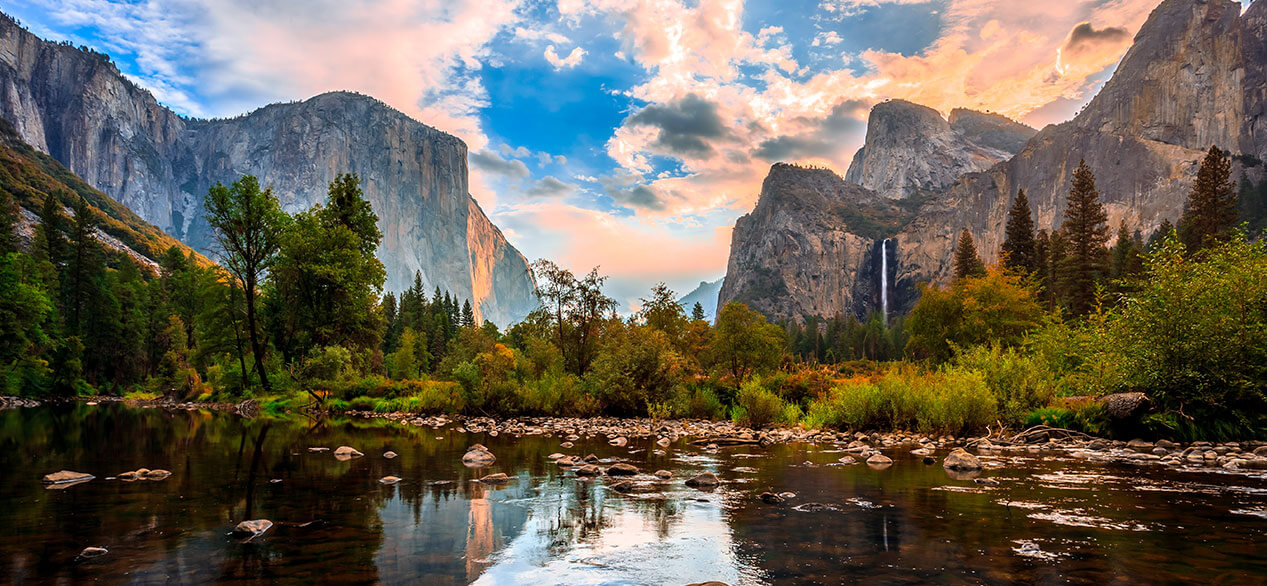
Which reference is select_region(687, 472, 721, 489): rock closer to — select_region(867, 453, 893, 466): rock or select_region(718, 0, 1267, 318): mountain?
select_region(867, 453, 893, 466): rock

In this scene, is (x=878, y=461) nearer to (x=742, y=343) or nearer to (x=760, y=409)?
(x=760, y=409)

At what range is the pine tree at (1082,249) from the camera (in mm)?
53625

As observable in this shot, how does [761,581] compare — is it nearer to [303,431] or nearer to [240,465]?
[240,465]

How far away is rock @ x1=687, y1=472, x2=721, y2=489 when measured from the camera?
392 inches

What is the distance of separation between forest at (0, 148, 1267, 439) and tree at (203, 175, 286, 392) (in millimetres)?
131

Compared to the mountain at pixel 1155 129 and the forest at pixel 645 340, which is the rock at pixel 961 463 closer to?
the forest at pixel 645 340

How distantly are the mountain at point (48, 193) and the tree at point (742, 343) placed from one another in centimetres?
7564

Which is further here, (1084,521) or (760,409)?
(760,409)

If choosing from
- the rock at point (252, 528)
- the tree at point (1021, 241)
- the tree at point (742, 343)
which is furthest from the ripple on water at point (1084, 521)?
the tree at point (1021, 241)

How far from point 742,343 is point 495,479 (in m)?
29.2

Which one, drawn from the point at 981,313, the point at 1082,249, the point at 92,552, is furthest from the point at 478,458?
the point at 1082,249

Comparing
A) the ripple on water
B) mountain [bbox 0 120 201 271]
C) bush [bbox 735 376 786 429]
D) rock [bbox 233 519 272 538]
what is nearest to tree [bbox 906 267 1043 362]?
bush [bbox 735 376 786 429]

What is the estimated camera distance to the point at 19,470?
1084 centimetres

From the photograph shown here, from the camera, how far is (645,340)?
28.6 m
